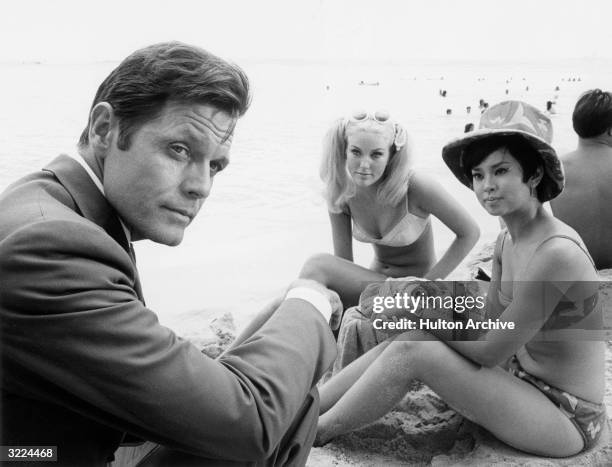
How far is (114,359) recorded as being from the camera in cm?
90

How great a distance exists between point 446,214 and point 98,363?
83.4 inches

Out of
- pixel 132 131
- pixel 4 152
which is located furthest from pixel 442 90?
pixel 132 131

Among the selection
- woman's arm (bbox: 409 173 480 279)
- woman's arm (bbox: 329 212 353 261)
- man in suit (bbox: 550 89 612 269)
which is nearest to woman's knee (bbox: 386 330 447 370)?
woman's arm (bbox: 409 173 480 279)

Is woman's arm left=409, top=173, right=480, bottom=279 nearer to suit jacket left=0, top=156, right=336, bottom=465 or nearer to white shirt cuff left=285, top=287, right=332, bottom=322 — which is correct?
white shirt cuff left=285, top=287, right=332, bottom=322

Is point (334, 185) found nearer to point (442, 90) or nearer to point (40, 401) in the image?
point (40, 401)

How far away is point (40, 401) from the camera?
100cm

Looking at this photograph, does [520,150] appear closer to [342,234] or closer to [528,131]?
[528,131]

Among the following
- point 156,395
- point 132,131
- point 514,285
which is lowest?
point 156,395

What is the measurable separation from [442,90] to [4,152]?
35.9 feet

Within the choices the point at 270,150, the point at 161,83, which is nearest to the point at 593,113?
the point at 161,83

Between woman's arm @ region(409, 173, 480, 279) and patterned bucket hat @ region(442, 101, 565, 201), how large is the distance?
75 centimetres

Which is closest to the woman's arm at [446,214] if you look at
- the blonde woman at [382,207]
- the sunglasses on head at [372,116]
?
the blonde woman at [382,207]

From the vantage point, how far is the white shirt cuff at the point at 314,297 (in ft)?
4.09

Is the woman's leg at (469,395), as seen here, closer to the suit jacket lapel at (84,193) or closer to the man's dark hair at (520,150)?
the man's dark hair at (520,150)
